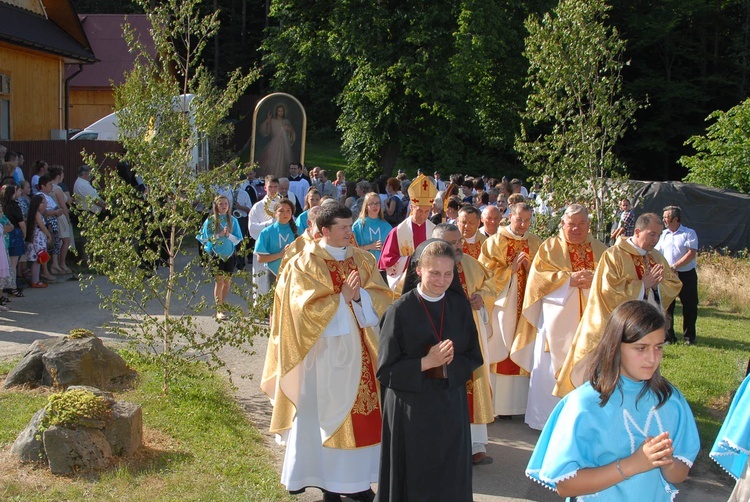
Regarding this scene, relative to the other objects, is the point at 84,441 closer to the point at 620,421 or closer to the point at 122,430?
the point at 122,430

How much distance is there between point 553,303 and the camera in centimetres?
779

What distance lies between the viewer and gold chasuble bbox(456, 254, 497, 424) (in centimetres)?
666

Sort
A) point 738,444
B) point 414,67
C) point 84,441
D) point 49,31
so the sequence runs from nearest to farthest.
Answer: point 738,444, point 84,441, point 49,31, point 414,67

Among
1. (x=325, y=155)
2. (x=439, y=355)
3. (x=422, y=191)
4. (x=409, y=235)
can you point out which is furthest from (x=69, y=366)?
(x=325, y=155)

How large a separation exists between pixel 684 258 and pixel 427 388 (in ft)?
25.4

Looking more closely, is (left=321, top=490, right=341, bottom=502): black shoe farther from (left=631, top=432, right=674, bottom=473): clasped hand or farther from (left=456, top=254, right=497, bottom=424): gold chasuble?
(left=631, top=432, right=674, bottom=473): clasped hand

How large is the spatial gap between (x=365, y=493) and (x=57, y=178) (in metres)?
11.2

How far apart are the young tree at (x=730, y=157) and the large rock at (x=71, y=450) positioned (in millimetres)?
20953

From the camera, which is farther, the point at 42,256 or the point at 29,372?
the point at 42,256

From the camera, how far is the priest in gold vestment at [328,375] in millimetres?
5859

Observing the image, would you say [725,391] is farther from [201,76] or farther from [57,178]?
[57,178]

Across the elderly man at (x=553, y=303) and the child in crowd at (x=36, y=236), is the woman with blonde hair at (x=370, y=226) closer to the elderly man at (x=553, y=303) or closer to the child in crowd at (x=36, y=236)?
the elderly man at (x=553, y=303)

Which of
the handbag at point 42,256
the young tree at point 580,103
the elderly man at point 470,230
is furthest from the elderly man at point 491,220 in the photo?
the handbag at point 42,256

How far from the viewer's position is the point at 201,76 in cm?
805
